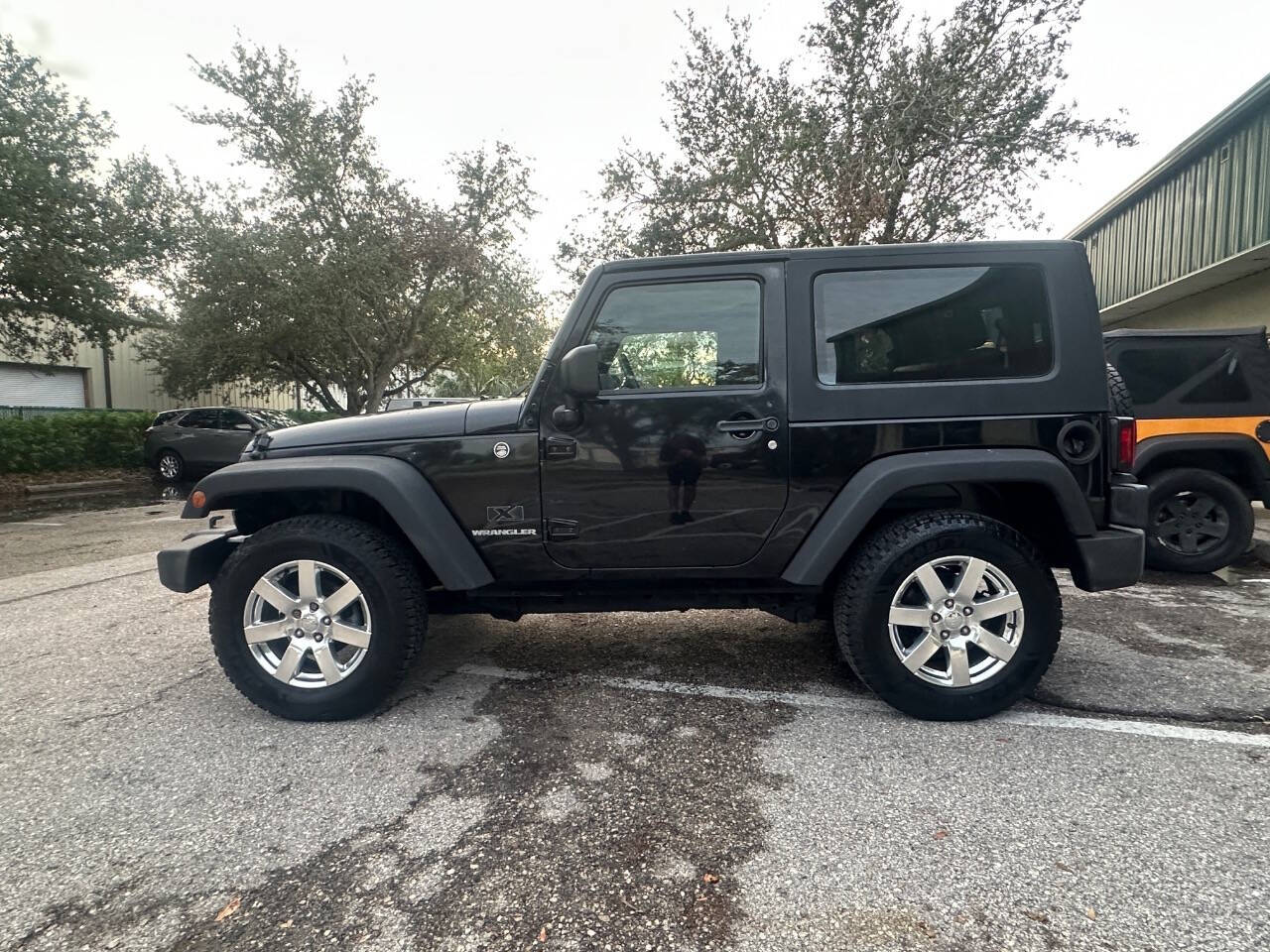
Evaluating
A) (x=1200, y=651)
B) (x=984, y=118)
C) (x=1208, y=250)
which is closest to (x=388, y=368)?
(x=984, y=118)

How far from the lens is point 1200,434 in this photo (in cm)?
490

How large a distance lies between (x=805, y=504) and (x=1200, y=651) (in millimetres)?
2494

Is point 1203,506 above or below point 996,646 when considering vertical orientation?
above

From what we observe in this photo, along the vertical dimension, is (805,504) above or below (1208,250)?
below

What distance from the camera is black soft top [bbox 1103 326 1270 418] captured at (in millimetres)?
4918

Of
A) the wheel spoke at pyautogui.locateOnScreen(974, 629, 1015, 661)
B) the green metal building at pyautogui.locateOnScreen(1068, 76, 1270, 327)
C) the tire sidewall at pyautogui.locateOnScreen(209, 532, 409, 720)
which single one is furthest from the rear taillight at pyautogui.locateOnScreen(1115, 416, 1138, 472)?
the green metal building at pyautogui.locateOnScreen(1068, 76, 1270, 327)

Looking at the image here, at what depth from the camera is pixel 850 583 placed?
272 centimetres

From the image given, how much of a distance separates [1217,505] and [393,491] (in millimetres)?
5844

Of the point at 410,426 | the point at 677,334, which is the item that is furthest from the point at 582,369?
the point at 410,426

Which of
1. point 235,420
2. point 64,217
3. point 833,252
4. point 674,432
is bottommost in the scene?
point 674,432

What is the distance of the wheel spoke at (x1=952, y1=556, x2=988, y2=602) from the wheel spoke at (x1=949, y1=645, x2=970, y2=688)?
0.21 m

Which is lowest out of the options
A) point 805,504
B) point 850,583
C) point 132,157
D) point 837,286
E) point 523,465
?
point 850,583

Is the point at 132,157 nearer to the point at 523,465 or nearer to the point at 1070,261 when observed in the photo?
the point at 523,465

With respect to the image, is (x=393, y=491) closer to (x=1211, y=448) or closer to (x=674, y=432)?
(x=674, y=432)
